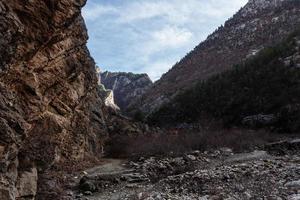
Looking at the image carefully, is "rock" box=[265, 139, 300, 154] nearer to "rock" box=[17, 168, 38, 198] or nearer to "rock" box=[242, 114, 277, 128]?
"rock" box=[242, 114, 277, 128]

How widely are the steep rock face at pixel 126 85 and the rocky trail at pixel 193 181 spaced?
116483 millimetres

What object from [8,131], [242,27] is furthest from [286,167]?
[242,27]

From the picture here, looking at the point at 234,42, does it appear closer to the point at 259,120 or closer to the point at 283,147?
the point at 259,120

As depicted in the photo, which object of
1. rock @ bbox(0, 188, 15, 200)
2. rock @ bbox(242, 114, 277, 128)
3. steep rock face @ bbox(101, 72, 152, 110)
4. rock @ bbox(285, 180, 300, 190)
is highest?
steep rock face @ bbox(101, 72, 152, 110)

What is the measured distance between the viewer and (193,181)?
24.4 m

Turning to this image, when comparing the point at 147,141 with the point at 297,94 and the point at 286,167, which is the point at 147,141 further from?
the point at 297,94

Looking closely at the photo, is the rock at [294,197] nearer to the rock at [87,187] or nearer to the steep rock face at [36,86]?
the rock at [87,187]

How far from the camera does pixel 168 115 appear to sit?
7819 cm

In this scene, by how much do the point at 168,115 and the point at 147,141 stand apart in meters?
35.7

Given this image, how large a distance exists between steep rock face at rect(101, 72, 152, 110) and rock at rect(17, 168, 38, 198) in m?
130

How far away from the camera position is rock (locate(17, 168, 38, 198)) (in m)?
16.2

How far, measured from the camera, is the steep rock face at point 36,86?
1412cm

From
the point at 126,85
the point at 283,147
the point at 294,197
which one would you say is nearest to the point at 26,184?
the point at 294,197

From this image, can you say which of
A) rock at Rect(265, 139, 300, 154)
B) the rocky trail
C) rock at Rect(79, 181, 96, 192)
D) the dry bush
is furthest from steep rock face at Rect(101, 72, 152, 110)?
rock at Rect(79, 181, 96, 192)
